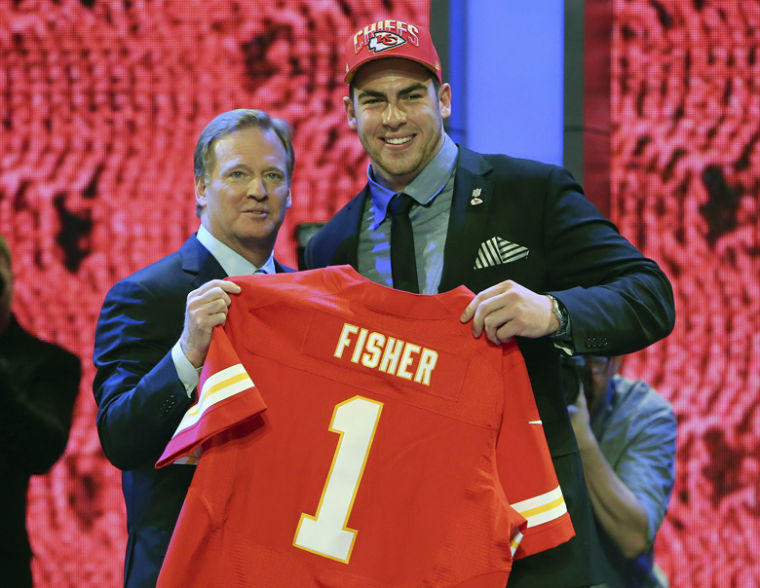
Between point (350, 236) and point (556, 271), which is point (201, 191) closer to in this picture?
point (350, 236)

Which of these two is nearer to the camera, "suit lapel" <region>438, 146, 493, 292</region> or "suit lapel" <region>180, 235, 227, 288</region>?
"suit lapel" <region>438, 146, 493, 292</region>

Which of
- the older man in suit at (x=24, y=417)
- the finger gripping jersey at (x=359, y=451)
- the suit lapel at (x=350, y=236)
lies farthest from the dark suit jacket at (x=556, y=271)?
the older man in suit at (x=24, y=417)

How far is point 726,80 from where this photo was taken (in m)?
2.68

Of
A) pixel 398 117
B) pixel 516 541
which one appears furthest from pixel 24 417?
pixel 516 541

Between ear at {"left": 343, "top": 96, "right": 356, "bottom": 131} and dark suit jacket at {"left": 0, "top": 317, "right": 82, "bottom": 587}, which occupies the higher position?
ear at {"left": 343, "top": 96, "right": 356, "bottom": 131}

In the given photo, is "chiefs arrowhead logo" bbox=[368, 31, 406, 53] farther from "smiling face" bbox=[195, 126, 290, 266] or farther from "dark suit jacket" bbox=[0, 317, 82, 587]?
"dark suit jacket" bbox=[0, 317, 82, 587]

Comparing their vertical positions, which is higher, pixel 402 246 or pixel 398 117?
pixel 398 117

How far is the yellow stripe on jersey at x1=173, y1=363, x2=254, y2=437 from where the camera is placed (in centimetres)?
134

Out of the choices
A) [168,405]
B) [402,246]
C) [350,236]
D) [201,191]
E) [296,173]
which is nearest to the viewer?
[168,405]

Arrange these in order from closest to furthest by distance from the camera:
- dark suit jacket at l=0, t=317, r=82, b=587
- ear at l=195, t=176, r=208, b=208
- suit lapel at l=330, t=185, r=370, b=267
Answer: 1. suit lapel at l=330, t=185, r=370, b=267
2. ear at l=195, t=176, r=208, b=208
3. dark suit jacket at l=0, t=317, r=82, b=587

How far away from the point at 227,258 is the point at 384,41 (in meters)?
0.55

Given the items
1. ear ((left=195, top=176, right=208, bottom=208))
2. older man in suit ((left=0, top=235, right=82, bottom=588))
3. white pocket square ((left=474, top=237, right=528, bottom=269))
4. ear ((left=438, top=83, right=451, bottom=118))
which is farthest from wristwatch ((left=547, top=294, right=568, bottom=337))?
older man in suit ((left=0, top=235, right=82, bottom=588))

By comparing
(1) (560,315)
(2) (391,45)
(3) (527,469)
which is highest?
(2) (391,45)

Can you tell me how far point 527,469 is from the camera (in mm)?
1340
